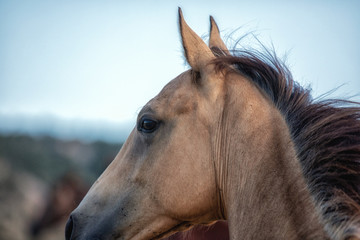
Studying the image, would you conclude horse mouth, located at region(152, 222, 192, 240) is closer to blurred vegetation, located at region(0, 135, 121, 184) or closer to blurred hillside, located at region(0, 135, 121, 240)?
blurred hillside, located at region(0, 135, 121, 240)

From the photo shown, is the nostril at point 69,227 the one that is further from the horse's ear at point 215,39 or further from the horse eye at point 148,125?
the horse's ear at point 215,39

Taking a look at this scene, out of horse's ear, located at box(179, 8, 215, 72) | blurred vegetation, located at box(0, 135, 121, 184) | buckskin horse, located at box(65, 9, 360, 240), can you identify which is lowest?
blurred vegetation, located at box(0, 135, 121, 184)

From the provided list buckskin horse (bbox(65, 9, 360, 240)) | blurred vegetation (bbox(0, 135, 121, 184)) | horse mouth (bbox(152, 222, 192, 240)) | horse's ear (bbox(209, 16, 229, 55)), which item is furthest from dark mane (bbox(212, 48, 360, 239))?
blurred vegetation (bbox(0, 135, 121, 184))

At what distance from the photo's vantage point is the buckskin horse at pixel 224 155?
2395mm

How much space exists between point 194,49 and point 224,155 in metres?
0.70

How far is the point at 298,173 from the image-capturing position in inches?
93.8

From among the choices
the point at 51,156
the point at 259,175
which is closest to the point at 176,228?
the point at 259,175

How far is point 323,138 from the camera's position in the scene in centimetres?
241

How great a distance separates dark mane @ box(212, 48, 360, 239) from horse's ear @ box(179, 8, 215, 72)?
91mm

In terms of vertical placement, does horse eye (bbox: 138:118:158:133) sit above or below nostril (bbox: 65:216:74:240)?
above

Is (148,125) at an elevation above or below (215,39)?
below

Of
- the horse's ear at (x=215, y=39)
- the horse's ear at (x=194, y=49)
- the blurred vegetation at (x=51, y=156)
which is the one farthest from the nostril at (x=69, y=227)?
the blurred vegetation at (x=51, y=156)

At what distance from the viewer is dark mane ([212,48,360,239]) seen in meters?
2.17

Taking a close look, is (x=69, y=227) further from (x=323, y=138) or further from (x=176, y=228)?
(x=323, y=138)
